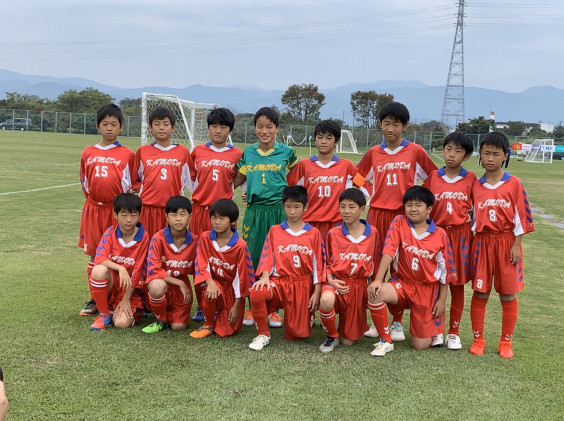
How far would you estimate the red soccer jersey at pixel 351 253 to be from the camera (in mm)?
3943

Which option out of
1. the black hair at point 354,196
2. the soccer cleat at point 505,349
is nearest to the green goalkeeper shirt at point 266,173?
the black hair at point 354,196

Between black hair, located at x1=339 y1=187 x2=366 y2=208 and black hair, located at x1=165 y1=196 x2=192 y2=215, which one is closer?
black hair, located at x1=339 y1=187 x2=366 y2=208

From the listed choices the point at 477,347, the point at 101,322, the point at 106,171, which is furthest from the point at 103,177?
the point at 477,347

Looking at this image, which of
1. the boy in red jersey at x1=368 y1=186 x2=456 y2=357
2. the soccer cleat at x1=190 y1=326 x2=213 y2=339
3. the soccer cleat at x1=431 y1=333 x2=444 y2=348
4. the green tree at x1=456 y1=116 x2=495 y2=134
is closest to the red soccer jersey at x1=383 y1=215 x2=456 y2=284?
the boy in red jersey at x1=368 y1=186 x2=456 y2=357

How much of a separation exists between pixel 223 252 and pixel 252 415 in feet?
5.07

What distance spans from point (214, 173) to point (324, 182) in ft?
3.16

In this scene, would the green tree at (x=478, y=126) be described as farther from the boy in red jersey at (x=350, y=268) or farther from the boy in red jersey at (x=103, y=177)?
the boy in red jersey at (x=103, y=177)

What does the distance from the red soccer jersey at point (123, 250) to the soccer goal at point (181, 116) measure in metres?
8.11

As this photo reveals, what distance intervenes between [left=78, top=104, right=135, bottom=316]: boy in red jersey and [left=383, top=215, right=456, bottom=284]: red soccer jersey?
232cm

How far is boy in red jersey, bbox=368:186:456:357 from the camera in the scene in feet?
12.7

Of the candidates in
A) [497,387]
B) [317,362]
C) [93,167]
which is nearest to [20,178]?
[93,167]

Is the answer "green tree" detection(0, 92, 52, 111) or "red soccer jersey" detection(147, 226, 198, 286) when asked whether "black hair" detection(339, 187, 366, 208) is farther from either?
"green tree" detection(0, 92, 52, 111)

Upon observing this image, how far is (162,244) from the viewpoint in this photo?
13.8ft

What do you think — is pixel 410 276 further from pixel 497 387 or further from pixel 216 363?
pixel 216 363
